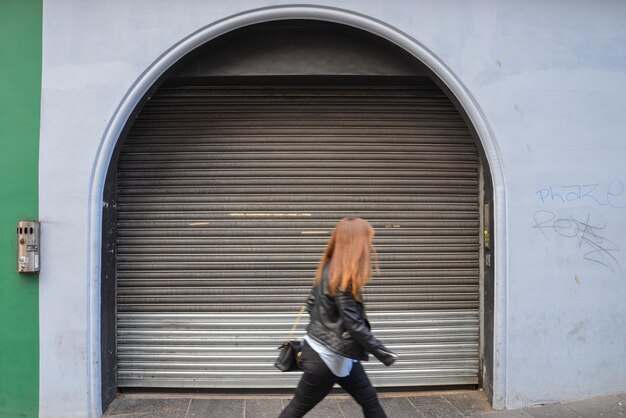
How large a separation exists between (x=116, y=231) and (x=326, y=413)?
271 centimetres

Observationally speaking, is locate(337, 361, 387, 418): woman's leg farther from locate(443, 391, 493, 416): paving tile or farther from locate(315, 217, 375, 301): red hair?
locate(443, 391, 493, 416): paving tile

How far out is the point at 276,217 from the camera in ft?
21.2

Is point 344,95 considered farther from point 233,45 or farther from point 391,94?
point 233,45

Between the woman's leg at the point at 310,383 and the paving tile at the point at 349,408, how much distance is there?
5.81 feet

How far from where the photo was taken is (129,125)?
5.93 metres

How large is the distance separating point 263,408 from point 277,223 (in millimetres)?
1811
